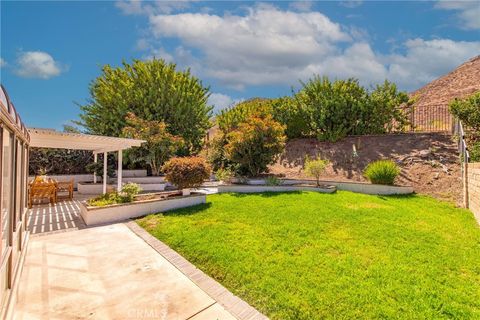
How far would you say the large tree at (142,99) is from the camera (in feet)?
61.0

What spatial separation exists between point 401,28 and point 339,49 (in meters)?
2.71

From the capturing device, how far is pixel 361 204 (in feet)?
30.9

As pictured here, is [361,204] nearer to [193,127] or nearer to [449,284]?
[449,284]

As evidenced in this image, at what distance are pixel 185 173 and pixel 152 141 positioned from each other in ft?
21.9

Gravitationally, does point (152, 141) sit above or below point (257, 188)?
above

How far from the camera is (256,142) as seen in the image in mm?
14070

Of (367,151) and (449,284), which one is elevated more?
(367,151)

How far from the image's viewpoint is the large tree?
18594 mm

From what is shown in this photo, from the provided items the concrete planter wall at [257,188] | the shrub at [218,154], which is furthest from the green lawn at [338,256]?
the shrub at [218,154]

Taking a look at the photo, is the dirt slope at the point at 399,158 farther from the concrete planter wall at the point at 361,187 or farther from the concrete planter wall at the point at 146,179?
the concrete planter wall at the point at 146,179

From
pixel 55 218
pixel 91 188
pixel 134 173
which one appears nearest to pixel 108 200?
pixel 55 218

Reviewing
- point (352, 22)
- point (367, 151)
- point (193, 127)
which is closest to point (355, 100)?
point (367, 151)

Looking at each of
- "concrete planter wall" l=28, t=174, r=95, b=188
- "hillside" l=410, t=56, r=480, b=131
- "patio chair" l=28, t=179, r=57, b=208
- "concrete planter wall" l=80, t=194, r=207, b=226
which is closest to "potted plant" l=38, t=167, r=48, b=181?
"patio chair" l=28, t=179, r=57, b=208

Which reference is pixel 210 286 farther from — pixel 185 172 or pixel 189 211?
pixel 185 172
